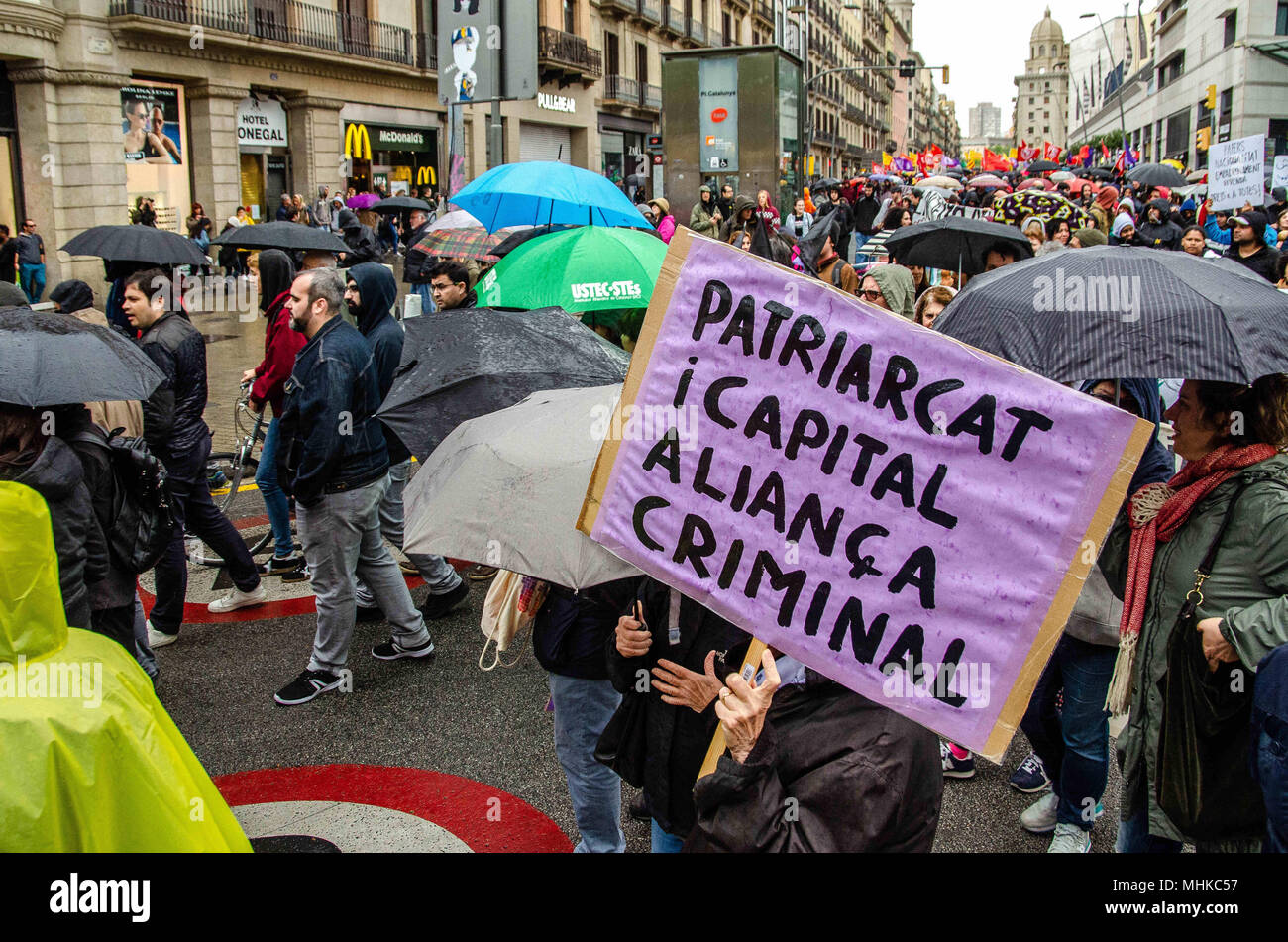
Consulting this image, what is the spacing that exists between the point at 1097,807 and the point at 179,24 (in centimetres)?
2344

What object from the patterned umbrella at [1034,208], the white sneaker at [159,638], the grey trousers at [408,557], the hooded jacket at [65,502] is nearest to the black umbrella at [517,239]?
the grey trousers at [408,557]

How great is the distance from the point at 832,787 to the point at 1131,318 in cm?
156

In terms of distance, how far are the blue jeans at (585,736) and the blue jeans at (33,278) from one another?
18027mm

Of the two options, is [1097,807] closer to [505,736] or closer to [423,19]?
[505,736]

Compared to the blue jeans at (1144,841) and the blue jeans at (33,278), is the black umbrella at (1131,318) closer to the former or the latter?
the blue jeans at (1144,841)

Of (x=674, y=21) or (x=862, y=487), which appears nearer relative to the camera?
(x=862, y=487)

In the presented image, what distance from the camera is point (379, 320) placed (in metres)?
5.58

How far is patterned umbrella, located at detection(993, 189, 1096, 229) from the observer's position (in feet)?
34.7

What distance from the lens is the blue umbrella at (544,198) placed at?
7.35 meters

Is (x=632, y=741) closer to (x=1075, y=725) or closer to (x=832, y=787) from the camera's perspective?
(x=832, y=787)

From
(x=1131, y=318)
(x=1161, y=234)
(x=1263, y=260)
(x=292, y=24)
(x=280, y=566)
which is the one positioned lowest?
(x=280, y=566)

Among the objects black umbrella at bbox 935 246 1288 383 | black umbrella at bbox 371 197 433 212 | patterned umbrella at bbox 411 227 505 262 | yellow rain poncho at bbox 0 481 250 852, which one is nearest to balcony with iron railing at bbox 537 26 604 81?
black umbrella at bbox 371 197 433 212

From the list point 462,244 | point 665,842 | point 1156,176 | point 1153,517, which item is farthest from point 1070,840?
point 1156,176
